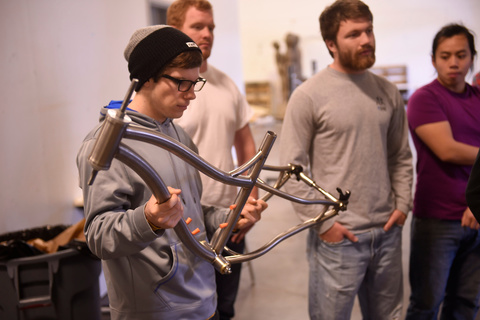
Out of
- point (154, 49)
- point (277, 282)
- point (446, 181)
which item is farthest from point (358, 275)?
point (277, 282)

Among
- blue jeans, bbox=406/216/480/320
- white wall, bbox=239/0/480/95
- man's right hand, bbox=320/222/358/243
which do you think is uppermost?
white wall, bbox=239/0/480/95

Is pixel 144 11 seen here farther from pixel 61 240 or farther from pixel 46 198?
pixel 61 240

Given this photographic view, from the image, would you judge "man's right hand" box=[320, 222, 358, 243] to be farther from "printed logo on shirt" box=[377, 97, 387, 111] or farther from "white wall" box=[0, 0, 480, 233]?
"white wall" box=[0, 0, 480, 233]

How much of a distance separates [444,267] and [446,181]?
14.5 inches

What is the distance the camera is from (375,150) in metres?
1.82

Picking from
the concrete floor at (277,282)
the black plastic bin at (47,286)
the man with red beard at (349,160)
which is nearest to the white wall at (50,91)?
the black plastic bin at (47,286)

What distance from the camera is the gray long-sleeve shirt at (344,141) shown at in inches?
70.7

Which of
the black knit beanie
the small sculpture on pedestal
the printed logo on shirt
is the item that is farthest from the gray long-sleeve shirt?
the small sculpture on pedestal

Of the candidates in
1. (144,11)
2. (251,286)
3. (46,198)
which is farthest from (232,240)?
(144,11)

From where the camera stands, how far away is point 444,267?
1984mm

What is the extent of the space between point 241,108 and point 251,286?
1.75 metres

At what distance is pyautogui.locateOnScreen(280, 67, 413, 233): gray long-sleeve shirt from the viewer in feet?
5.89

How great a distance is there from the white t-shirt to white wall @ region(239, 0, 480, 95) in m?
9.19

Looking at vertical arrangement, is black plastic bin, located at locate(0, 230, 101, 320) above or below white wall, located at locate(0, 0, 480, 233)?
below
